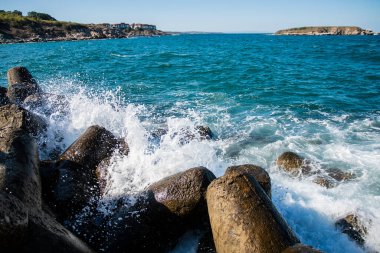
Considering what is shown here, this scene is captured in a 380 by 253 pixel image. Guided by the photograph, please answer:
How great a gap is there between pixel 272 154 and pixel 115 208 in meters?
5.91

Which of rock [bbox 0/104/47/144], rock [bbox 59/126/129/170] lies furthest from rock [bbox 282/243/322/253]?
rock [bbox 0/104/47/144]

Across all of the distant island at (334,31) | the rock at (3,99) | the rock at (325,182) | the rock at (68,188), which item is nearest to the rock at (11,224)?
the rock at (68,188)

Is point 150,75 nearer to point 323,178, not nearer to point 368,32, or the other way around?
point 323,178

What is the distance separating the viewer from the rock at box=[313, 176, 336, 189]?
7.61 metres

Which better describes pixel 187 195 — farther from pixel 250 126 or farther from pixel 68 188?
pixel 250 126

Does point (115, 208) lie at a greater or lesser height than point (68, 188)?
lesser

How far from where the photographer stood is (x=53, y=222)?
383 cm

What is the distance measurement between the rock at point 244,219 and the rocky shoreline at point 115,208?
11 millimetres

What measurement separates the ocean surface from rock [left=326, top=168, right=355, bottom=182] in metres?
0.21

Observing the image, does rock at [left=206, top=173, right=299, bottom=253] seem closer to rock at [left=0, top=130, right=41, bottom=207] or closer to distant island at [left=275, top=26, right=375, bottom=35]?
rock at [left=0, top=130, right=41, bottom=207]

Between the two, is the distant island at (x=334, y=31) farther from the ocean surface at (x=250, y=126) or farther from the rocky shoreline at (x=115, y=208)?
the rocky shoreline at (x=115, y=208)

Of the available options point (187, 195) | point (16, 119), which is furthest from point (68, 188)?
point (16, 119)

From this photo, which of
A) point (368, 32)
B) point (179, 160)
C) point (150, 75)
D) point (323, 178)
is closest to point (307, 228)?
point (323, 178)

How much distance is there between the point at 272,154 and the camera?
9.52 metres
